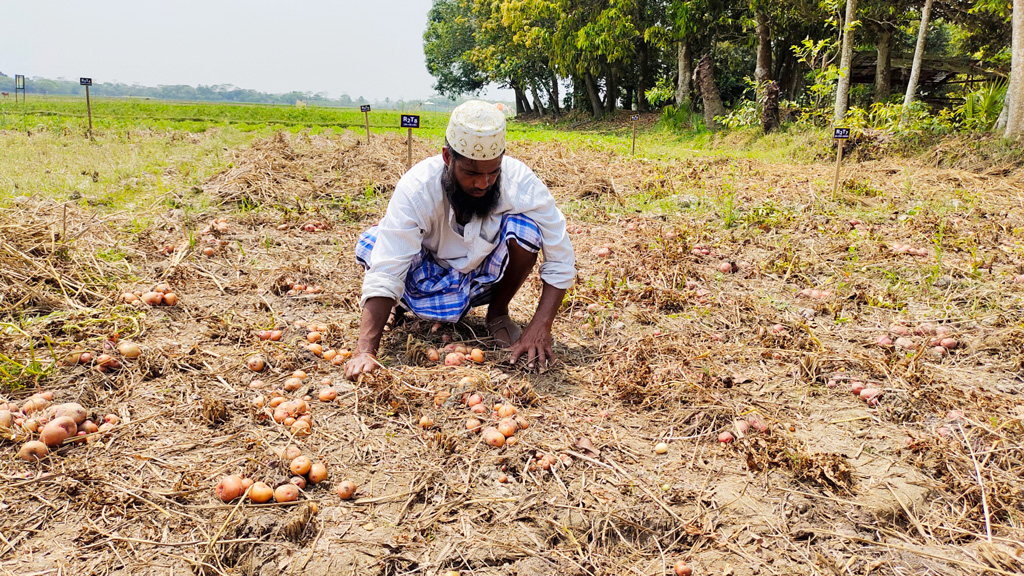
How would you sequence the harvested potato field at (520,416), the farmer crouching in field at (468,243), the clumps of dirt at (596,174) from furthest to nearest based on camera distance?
the clumps of dirt at (596,174) < the farmer crouching in field at (468,243) < the harvested potato field at (520,416)

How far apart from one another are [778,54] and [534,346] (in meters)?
17.7

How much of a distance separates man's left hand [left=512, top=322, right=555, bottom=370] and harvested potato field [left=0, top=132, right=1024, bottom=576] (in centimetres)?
10

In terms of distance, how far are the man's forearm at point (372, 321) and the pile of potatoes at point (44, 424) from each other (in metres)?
0.91

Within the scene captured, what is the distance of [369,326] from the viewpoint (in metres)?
2.59

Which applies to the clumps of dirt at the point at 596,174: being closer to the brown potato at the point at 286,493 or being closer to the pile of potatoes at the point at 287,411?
the pile of potatoes at the point at 287,411

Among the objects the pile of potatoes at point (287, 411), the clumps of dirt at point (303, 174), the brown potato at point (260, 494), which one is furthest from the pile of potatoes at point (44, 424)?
the clumps of dirt at point (303, 174)

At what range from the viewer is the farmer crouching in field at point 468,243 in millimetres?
2512

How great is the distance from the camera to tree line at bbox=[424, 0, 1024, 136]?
8.69 metres

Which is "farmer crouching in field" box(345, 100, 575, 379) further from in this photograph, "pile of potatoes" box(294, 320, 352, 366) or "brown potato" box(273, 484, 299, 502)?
"brown potato" box(273, 484, 299, 502)

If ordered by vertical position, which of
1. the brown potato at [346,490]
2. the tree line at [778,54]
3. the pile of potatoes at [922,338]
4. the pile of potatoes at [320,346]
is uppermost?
the tree line at [778,54]

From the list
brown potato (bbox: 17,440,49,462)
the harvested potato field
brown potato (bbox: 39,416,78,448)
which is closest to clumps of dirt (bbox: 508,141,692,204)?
the harvested potato field

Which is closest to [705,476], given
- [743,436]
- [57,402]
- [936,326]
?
[743,436]

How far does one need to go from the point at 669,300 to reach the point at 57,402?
291 centimetres

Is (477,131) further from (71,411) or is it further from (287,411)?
(71,411)
